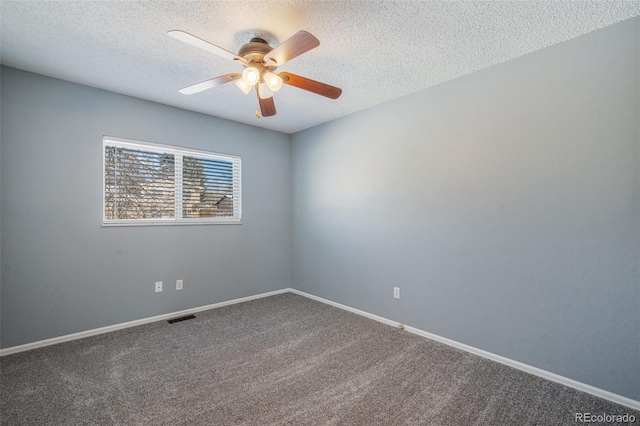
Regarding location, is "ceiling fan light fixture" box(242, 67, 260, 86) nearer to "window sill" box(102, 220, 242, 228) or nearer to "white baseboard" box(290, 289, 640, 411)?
"window sill" box(102, 220, 242, 228)

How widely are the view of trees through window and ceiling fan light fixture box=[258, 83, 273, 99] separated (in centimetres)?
173

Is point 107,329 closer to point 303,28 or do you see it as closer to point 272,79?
point 272,79

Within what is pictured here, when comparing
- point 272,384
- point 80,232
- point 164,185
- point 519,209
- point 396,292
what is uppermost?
point 164,185

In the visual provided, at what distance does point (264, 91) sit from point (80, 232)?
2259 mm

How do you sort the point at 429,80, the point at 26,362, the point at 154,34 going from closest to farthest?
the point at 154,34 → the point at 26,362 → the point at 429,80

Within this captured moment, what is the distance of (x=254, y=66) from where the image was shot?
1892 millimetres

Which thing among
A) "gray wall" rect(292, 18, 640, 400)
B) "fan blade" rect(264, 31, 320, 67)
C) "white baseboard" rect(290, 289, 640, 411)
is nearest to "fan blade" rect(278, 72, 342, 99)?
"fan blade" rect(264, 31, 320, 67)

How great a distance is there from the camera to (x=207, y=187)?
144 inches

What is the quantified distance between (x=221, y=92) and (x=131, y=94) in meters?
0.97

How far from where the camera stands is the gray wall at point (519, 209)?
1849mm

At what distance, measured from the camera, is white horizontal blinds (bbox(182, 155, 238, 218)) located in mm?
3482

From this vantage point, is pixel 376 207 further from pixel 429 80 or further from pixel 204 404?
pixel 204 404

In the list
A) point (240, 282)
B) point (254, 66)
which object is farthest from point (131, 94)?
point (240, 282)

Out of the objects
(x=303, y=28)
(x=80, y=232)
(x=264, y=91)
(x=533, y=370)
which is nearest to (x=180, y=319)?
(x=80, y=232)
